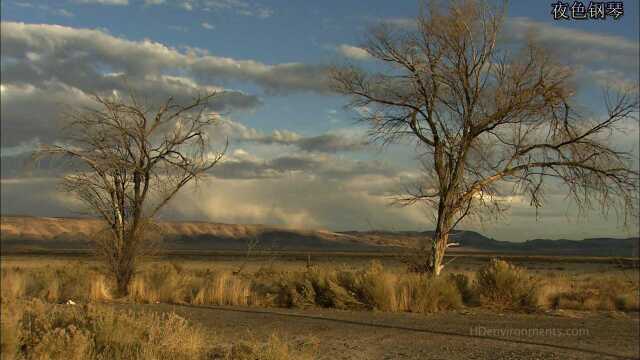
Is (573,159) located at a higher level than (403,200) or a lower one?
higher

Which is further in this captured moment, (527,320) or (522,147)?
(522,147)

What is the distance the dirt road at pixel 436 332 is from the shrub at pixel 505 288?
149cm

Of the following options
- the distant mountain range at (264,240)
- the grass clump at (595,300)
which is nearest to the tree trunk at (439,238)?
the grass clump at (595,300)

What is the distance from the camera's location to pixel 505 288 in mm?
19844

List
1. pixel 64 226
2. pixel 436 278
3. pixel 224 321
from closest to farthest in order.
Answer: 1. pixel 224 321
2. pixel 436 278
3. pixel 64 226

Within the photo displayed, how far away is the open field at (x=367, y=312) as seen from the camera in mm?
11859

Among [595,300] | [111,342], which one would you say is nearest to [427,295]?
[595,300]

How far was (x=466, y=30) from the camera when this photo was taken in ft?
66.0

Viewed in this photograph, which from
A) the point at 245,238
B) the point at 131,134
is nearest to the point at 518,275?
the point at 131,134

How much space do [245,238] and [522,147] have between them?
170 metres

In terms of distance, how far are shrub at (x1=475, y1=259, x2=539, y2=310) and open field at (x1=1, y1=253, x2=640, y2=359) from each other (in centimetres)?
3

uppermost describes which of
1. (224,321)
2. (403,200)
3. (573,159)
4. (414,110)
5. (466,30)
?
(466,30)

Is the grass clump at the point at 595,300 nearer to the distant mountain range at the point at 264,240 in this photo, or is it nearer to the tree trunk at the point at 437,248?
the tree trunk at the point at 437,248

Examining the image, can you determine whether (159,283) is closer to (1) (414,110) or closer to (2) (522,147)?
(1) (414,110)
